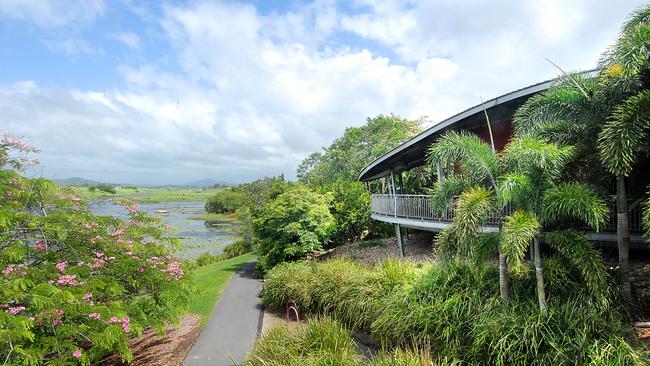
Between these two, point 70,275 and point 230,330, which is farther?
point 230,330

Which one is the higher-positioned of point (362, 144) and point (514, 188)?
point (362, 144)

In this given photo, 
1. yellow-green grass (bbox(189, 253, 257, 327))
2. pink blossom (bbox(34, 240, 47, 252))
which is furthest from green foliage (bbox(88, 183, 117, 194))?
yellow-green grass (bbox(189, 253, 257, 327))

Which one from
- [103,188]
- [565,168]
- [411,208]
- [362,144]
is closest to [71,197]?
[103,188]

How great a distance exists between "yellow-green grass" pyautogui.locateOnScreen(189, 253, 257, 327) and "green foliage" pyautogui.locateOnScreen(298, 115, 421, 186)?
37.9 feet

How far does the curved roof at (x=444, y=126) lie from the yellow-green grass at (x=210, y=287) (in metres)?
8.78

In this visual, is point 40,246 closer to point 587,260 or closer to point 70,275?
point 70,275

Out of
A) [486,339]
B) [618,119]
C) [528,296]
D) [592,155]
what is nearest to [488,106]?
[592,155]

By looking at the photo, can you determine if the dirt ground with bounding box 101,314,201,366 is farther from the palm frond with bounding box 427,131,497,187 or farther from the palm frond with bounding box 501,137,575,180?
the palm frond with bounding box 501,137,575,180

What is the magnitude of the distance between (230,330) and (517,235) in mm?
8479

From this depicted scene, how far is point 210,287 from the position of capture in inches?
692

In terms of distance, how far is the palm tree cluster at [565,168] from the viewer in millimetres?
6098

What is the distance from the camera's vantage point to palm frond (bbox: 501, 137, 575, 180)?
628cm

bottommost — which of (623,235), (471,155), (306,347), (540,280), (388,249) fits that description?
(388,249)

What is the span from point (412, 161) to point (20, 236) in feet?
47.7
